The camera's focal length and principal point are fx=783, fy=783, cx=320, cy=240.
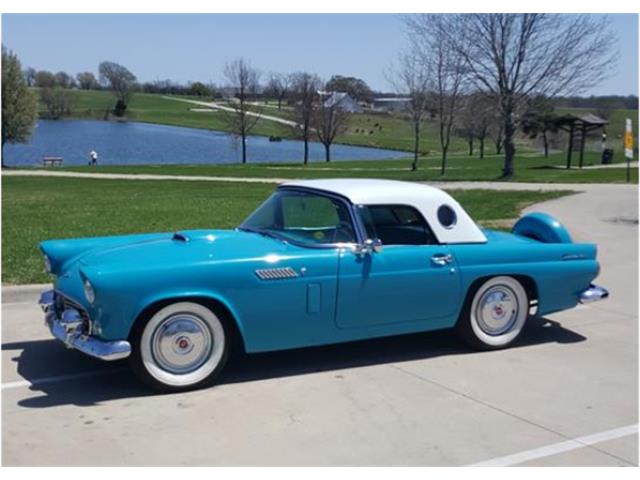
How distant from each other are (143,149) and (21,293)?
51397 mm

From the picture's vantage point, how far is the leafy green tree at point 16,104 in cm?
5009

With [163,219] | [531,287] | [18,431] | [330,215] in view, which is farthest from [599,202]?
[18,431]

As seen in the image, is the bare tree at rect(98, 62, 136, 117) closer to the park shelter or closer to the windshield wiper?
the park shelter

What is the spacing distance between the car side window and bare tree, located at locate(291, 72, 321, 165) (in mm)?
48031

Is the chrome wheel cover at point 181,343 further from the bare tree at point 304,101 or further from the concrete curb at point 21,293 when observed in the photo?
the bare tree at point 304,101

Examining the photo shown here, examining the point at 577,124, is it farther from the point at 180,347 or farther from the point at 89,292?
the point at 89,292

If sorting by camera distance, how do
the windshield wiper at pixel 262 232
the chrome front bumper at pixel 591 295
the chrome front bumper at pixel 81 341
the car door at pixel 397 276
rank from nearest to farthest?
the chrome front bumper at pixel 81 341 → the car door at pixel 397 276 → the windshield wiper at pixel 262 232 → the chrome front bumper at pixel 591 295

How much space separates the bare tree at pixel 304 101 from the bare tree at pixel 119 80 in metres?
42.7

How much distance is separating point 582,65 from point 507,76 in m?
2.69

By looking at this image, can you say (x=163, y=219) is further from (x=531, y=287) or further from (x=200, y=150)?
(x=200, y=150)

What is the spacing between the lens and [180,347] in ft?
16.1

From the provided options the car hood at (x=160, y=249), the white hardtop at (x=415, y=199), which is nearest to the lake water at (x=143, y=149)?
the car hood at (x=160, y=249)

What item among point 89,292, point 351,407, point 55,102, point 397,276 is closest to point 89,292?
point 89,292

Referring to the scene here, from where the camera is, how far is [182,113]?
105 metres
